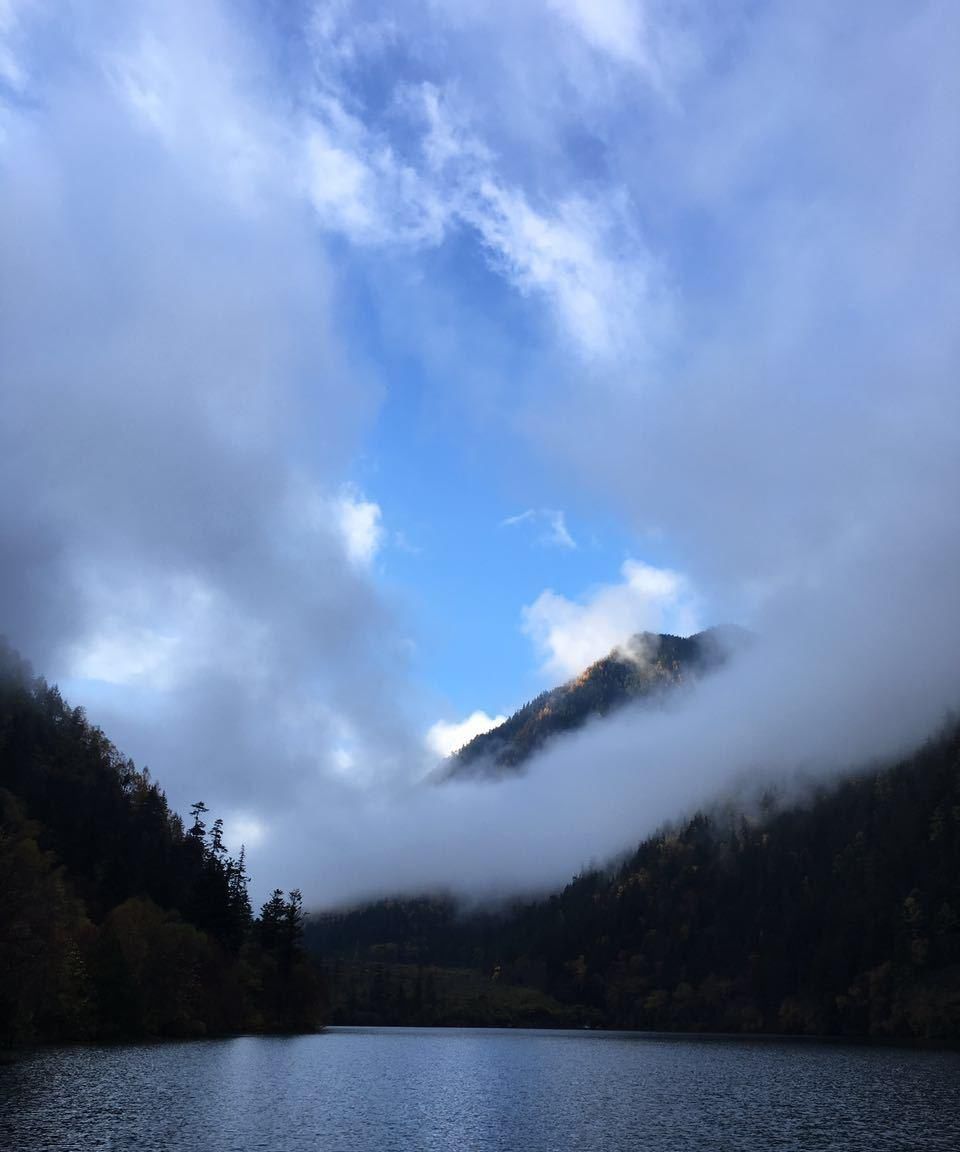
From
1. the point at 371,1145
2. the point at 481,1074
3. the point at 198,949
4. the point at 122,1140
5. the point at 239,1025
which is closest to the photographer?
the point at 122,1140

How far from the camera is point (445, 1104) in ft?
289

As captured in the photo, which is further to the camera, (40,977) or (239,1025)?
(239,1025)

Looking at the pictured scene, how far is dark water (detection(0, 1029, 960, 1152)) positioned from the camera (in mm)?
62250

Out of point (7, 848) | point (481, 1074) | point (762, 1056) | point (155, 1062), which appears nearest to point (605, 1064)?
point (481, 1074)

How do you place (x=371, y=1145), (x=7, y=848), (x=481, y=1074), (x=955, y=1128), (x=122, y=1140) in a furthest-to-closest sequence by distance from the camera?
1. (x=481, y=1074)
2. (x=7, y=848)
3. (x=955, y=1128)
4. (x=371, y=1145)
5. (x=122, y=1140)

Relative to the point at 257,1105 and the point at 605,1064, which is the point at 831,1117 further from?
the point at 605,1064

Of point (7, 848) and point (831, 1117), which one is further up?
point (7, 848)

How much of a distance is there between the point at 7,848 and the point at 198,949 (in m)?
78.0

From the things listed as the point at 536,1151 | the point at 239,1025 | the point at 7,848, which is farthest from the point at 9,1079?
the point at 239,1025

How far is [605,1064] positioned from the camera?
479 feet

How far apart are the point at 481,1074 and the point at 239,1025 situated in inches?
3461

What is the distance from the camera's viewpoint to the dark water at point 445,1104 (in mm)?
62250

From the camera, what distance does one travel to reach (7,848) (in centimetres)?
9956

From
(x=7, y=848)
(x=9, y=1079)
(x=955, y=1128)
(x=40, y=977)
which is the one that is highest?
(x=7, y=848)
